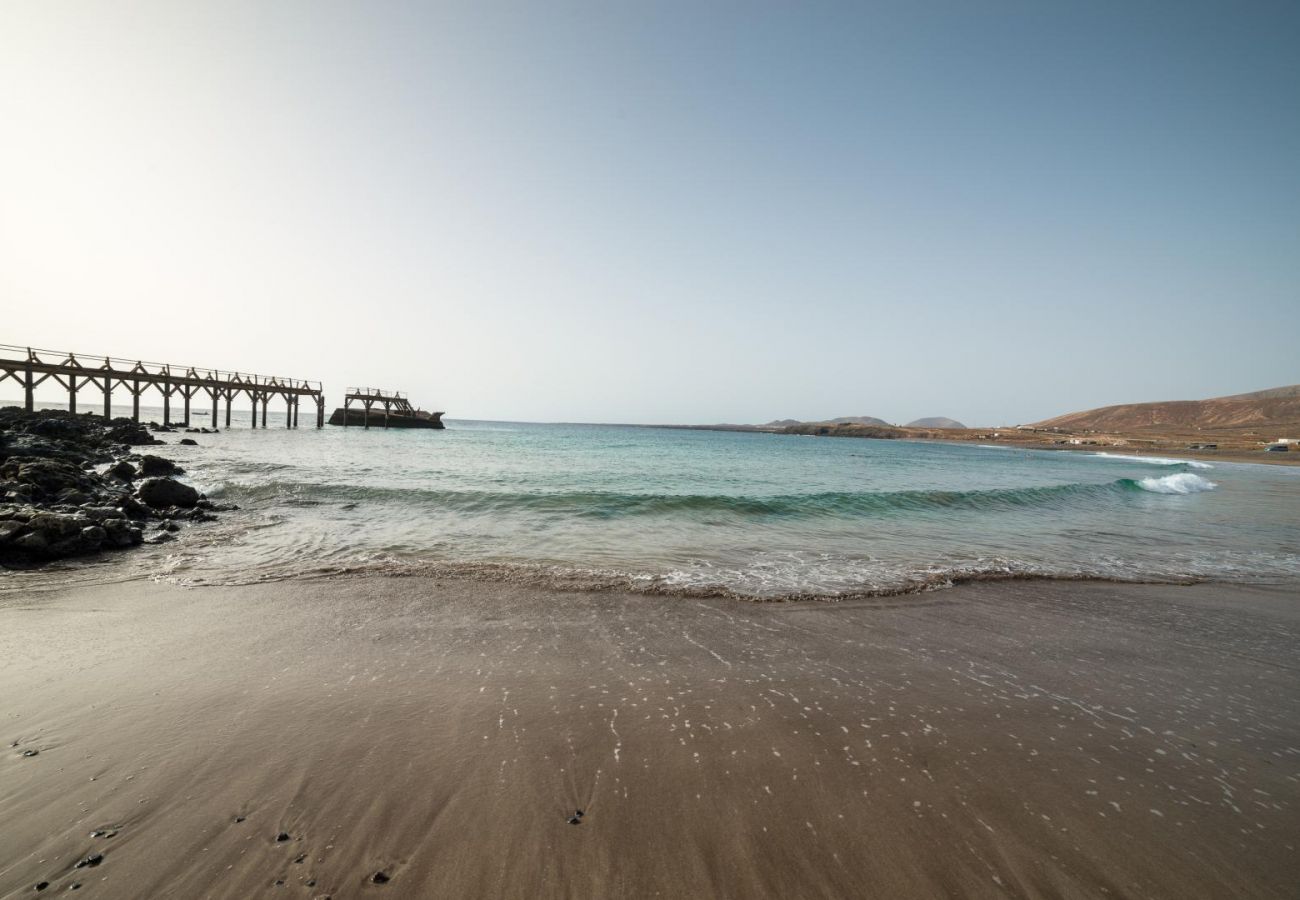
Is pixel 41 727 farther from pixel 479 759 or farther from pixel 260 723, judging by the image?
pixel 479 759

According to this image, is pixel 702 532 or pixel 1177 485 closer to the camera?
pixel 702 532

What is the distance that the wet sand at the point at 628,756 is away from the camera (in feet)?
8.89

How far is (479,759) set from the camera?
3613mm

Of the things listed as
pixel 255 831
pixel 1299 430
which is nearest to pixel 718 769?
pixel 255 831

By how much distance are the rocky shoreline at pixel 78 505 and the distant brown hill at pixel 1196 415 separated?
134862 mm

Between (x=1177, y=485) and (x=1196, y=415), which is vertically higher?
(x=1196, y=415)

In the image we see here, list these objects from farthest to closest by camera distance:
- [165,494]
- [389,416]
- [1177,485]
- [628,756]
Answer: [389,416]
[1177,485]
[165,494]
[628,756]

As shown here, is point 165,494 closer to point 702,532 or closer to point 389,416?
point 702,532

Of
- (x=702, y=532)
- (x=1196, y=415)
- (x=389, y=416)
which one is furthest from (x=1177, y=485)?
(x=1196, y=415)

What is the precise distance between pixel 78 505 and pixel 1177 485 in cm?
4321

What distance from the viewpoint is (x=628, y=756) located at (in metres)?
3.72

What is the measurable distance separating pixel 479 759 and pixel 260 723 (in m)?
1.86

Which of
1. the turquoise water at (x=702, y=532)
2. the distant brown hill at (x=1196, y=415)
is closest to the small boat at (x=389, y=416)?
the turquoise water at (x=702, y=532)

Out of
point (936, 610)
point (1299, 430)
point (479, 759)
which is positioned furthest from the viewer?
point (1299, 430)
